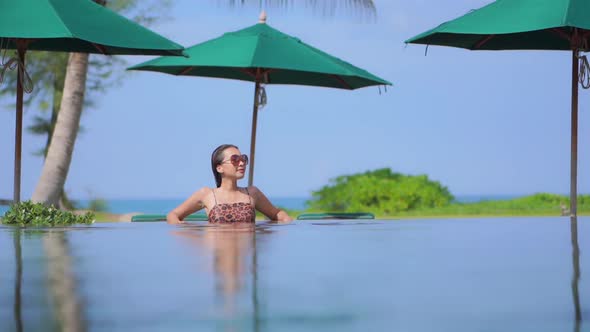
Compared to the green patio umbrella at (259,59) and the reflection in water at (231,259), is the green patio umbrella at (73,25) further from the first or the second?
the reflection in water at (231,259)

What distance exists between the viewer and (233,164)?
759cm

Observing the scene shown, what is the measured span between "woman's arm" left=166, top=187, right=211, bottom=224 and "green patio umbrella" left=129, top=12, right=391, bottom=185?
2394 millimetres

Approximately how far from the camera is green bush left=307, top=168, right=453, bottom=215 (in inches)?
879

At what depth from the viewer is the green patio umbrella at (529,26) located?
802cm

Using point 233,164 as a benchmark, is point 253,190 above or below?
below

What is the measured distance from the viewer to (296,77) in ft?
41.5

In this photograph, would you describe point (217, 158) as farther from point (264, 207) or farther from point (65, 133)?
point (65, 133)

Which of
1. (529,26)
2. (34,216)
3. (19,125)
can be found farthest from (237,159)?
(19,125)

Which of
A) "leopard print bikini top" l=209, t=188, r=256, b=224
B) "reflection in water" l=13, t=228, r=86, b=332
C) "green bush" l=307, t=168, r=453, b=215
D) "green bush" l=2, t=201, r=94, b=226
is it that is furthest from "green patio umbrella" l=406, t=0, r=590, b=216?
"green bush" l=307, t=168, r=453, b=215

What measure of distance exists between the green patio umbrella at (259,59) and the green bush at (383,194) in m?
10.5

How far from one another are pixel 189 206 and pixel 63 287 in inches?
195

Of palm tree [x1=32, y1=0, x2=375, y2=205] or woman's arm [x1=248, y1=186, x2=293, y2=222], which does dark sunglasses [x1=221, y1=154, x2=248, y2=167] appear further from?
palm tree [x1=32, y1=0, x2=375, y2=205]

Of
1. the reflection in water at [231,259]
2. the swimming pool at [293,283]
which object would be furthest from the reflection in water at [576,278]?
the reflection in water at [231,259]

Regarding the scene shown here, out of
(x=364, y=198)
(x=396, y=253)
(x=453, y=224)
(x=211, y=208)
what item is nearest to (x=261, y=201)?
(x=211, y=208)
